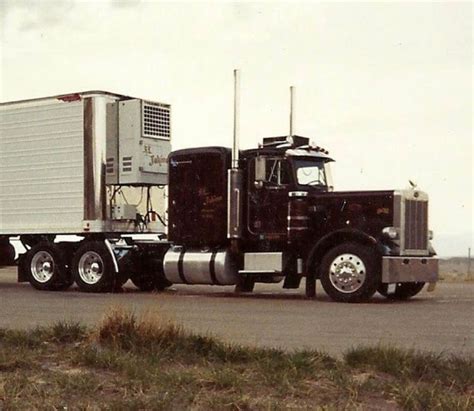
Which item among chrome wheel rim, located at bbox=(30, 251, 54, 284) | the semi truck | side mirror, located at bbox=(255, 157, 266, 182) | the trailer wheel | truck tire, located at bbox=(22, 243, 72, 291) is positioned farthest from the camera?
chrome wheel rim, located at bbox=(30, 251, 54, 284)

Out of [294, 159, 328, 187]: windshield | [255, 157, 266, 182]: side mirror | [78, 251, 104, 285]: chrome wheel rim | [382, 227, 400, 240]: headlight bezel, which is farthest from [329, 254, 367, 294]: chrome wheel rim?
[78, 251, 104, 285]: chrome wheel rim

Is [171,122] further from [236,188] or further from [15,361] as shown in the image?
[15,361]

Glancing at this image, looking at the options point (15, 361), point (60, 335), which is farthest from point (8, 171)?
point (15, 361)

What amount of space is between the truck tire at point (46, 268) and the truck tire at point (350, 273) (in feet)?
22.3

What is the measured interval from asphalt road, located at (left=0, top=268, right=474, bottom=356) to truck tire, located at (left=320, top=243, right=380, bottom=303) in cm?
29

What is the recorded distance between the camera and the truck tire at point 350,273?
661 inches

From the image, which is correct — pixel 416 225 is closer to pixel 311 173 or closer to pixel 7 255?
pixel 311 173

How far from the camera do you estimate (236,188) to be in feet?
61.1

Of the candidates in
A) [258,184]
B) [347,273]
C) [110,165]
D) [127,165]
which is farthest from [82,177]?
[347,273]

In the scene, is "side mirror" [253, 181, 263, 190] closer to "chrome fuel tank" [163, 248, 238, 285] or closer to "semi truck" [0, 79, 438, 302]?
"semi truck" [0, 79, 438, 302]

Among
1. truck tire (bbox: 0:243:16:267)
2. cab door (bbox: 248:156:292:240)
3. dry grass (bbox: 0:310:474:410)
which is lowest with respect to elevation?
truck tire (bbox: 0:243:16:267)

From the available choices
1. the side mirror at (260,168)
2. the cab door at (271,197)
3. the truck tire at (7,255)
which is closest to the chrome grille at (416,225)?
the cab door at (271,197)

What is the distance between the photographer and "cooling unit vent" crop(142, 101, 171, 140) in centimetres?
2103

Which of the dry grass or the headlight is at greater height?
the headlight
